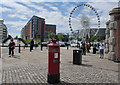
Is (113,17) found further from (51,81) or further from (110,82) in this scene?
(51,81)

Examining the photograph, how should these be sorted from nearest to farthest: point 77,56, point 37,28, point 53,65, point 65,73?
point 53,65 → point 65,73 → point 77,56 → point 37,28

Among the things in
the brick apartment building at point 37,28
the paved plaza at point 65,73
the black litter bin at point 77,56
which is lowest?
the paved plaza at point 65,73

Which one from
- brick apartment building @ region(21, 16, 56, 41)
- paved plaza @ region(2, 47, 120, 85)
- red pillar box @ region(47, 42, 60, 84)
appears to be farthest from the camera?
brick apartment building @ region(21, 16, 56, 41)

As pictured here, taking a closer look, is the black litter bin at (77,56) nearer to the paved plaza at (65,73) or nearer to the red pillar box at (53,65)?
the paved plaza at (65,73)

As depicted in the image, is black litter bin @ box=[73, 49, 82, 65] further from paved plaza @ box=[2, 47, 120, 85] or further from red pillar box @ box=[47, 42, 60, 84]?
red pillar box @ box=[47, 42, 60, 84]

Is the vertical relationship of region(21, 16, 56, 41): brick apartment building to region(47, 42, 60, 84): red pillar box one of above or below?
above

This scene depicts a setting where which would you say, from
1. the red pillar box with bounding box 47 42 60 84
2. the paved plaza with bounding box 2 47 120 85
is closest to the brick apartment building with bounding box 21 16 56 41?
the paved plaza with bounding box 2 47 120 85

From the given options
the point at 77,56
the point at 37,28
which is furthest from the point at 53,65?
the point at 37,28

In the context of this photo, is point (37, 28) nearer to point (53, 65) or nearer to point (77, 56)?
point (77, 56)

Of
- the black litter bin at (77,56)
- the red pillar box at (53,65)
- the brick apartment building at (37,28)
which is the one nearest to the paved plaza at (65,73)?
the red pillar box at (53,65)

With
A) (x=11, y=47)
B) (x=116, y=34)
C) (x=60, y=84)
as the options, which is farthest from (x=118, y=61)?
(x=11, y=47)

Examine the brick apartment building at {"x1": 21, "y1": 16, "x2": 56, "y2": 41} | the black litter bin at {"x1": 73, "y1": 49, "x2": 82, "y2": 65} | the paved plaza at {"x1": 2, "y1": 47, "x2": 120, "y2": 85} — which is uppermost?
the brick apartment building at {"x1": 21, "y1": 16, "x2": 56, "y2": 41}

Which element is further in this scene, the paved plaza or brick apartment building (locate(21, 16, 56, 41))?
brick apartment building (locate(21, 16, 56, 41))

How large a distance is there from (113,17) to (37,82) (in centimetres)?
820
